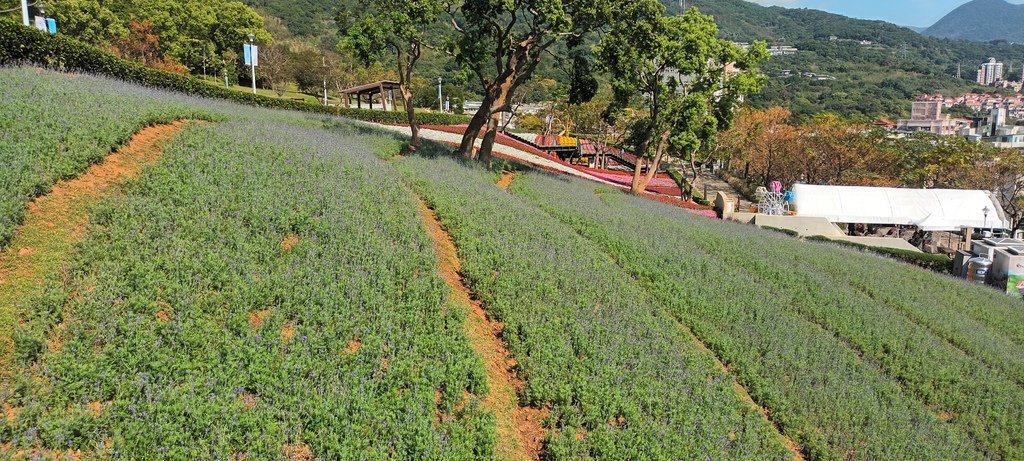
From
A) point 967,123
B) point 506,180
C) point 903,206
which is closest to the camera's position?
point 506,180

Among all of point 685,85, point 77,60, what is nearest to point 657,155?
point 685,85

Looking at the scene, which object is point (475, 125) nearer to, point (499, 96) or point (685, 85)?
point (499, 96)

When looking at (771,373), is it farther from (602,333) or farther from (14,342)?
(14,342)

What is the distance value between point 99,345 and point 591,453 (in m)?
4.67

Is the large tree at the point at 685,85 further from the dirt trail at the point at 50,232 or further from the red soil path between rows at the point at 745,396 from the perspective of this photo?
the dirt trail at the point at 50,232

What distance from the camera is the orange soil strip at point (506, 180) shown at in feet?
61.2

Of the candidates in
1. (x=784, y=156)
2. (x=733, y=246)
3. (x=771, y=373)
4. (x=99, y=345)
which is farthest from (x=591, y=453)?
(x=784, y=156)

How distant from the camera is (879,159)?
44.3 meters

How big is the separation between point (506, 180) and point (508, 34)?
4905 millimetres

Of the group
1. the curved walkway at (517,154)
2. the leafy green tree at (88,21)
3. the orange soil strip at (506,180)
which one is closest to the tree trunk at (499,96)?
the orange soil strip at (506,180)

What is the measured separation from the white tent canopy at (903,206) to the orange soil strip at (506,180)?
652 inches

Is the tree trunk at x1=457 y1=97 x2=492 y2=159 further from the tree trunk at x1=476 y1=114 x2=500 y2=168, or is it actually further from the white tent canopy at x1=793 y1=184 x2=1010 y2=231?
the white tent canopy at x1=793 y1=184 x2=1010 y2=231

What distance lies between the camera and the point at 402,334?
6633mm

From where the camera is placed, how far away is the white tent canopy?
94.8 feet
